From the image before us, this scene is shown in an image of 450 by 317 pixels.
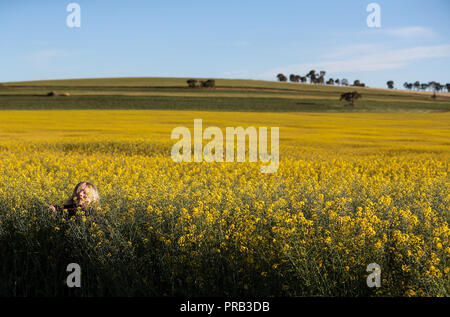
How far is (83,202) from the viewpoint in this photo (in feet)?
18.5

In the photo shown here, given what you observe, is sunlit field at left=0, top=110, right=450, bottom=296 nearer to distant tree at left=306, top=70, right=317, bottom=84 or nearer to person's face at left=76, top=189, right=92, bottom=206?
person's face at left=76, top=189, right=92, bottom=206

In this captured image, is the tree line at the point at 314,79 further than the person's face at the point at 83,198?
Yes

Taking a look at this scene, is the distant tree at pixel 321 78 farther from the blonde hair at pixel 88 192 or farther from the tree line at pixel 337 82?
the blonde hair at pixel 88 192

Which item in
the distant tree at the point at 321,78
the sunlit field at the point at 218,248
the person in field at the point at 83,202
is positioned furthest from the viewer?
the distant tree at the point at 321,78

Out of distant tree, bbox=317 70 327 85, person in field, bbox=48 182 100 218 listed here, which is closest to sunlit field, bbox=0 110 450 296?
person in field, bbox=48 182 100 218

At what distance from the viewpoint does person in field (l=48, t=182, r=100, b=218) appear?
5.66 m

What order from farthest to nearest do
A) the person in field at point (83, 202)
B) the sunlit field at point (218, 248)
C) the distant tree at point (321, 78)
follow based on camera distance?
the distant tree at point (321, 78) < the person in field at point (83, 202) < the sunlit field at point (218, 248)

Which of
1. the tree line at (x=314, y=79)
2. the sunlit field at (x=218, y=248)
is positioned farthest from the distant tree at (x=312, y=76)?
the sunlit field at (x=218, y=248)

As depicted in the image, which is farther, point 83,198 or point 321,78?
Result: point 321,78

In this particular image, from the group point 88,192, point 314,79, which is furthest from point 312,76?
point 88,192

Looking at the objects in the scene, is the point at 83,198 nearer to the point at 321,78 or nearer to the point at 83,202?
the point at 83,202

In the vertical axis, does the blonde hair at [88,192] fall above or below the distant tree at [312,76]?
below

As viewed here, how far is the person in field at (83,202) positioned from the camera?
5.66m

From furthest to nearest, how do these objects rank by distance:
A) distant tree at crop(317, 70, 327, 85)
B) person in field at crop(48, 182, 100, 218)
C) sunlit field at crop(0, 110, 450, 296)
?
1. distant tree at crop(317, 70, 327, 85)
2. person in field at crop(48, 182, 100, 218)
3. sunlit field at crop(0, 110, 450, 296)
